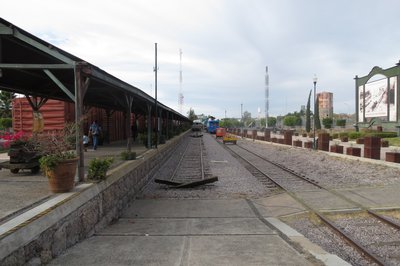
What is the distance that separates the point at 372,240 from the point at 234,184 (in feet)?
23.3

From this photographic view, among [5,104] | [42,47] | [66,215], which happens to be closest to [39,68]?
[42,47]

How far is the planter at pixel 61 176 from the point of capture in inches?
253

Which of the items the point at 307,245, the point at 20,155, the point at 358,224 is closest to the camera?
the point at 307,245

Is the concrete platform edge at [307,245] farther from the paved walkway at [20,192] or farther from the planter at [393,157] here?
the planter at [393,157]

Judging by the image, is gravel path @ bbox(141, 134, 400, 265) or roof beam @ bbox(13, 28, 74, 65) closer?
gravel path @ bbox(141, 134, 400, 265)

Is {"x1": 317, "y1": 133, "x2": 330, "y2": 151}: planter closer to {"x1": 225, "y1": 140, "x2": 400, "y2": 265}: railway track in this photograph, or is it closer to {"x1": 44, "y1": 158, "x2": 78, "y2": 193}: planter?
{"x1": 225, "y1": 140, "x2": 400, "y2": 265}: railway track

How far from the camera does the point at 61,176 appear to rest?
6.46m

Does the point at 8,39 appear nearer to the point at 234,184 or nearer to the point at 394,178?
the point at 234,184

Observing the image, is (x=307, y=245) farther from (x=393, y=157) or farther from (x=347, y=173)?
(x=393, y=157)

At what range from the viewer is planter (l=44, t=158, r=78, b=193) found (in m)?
6.43

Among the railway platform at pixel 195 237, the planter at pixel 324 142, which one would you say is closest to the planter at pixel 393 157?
the railway platform at pixel 195 237

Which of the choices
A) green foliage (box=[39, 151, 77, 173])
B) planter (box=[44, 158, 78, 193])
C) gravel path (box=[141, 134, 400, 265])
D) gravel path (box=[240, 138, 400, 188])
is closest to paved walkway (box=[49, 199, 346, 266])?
gravel path (box=[141, 134, 400, 265])

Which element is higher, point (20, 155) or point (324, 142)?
point (20, 155)

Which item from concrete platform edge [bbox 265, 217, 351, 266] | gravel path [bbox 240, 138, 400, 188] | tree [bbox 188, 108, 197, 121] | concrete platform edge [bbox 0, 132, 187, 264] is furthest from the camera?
tree [bbox 188, 108, 197, 121]
